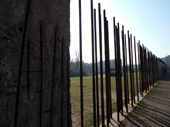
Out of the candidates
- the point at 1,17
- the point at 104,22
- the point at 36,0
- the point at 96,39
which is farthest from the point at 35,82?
the point at 104,22

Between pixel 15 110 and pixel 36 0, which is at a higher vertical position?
pixel 36 0

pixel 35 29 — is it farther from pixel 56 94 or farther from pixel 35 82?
pixel 56 94

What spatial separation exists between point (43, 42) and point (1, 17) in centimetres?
44

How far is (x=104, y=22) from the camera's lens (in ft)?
9.01

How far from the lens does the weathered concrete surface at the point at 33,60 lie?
1155mm

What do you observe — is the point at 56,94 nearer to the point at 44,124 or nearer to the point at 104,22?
the point at 44,124

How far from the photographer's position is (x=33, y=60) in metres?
1.34

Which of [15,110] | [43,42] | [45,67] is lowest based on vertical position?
[15,110]

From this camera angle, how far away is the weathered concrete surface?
1.16m

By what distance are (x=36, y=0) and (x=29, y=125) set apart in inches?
51.8

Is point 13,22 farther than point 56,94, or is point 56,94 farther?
point 56,94

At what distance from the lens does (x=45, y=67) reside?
1444 mm

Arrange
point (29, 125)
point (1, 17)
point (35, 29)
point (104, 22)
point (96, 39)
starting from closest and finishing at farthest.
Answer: point (1, 17)
point (29, 125)
point (35, 29)
point (96, 39)
point (104, 22)

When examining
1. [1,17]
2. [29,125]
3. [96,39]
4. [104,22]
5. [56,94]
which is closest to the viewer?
[1,17]
